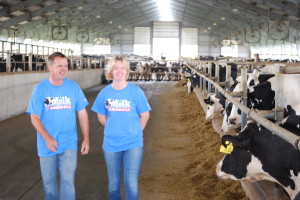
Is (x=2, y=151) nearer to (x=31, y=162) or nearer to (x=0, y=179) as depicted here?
(x=31, y=162)

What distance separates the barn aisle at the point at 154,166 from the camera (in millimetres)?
4938

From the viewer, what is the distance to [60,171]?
3.70m

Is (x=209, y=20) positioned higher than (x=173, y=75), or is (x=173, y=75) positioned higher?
(x=209, y=20)

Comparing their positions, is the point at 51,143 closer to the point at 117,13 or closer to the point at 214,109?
the point at 214,109

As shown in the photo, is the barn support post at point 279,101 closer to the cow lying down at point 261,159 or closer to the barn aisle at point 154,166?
the cow lying down at point 261,159

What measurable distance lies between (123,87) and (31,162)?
335 cm

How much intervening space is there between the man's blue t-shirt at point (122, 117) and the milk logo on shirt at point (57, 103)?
0.32 m

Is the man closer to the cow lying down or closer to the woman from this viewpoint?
the woman

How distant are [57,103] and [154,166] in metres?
2.95

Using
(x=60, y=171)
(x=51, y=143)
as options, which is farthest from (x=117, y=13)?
(x=51, y=143)

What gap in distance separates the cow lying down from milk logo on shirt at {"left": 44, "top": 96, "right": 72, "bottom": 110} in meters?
1.48

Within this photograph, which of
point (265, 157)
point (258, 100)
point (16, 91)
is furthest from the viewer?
point (16, 91)

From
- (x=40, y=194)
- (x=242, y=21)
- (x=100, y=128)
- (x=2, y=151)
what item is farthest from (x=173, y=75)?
(x=40, y=194)

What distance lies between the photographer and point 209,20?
44.1 m
